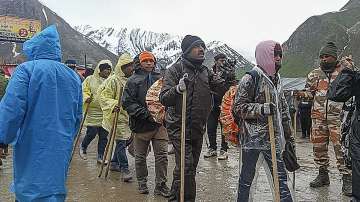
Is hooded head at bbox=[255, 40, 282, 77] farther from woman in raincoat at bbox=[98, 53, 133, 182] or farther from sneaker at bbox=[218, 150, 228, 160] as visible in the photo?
sneaker at bbox=[218, 150, 228, 160]

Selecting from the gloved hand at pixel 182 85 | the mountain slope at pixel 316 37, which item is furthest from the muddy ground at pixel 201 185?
the mountain slope at pixel 316 37

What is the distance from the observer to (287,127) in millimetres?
5125

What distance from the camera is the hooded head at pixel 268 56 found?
503cm

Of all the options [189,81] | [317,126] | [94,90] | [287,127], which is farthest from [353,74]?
[94,90]

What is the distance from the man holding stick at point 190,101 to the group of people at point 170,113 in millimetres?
12

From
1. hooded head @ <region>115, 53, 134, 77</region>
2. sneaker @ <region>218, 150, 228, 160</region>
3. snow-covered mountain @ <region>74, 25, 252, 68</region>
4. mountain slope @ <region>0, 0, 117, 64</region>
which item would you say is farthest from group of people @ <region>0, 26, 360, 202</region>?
snow-covered mountain @ <region>74, 25, 252, 68</region>

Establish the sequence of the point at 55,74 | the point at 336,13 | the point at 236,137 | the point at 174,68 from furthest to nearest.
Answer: the point at 336,13 < the point at 174,68 < the point at 236,137 < the point at 55,74

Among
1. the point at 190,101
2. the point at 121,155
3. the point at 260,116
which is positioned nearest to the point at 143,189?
the point at 121,155

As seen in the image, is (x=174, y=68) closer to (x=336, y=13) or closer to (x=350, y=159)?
(x=350, y=159)

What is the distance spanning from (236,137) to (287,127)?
2.03 feet

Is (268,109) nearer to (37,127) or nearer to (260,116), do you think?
(260,116)

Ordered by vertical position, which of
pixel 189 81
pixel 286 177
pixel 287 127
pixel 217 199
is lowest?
pixel 217 199

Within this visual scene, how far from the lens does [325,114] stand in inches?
282

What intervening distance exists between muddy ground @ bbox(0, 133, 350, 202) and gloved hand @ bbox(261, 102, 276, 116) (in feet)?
7.31
